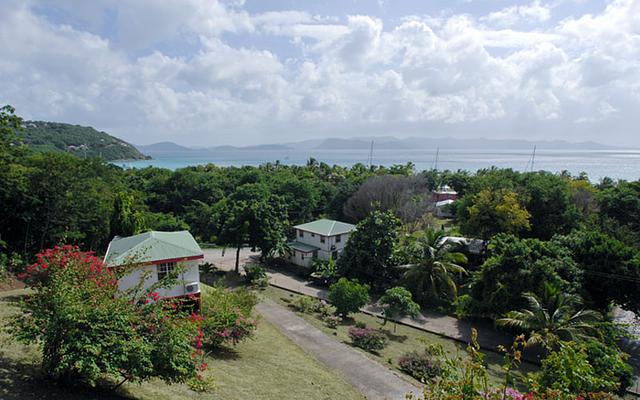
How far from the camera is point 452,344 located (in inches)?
749

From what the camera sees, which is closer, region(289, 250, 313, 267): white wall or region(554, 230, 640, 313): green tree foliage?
region(554, 230, 640, 313): green tree foliage

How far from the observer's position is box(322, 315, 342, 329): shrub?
62.5 feet

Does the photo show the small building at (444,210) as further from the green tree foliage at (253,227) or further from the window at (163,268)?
the window at (163,268)

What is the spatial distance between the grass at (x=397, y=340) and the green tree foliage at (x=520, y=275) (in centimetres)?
259

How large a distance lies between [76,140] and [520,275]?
149 m

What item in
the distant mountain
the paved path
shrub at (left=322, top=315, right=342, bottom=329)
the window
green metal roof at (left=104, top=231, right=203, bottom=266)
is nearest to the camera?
the paved path

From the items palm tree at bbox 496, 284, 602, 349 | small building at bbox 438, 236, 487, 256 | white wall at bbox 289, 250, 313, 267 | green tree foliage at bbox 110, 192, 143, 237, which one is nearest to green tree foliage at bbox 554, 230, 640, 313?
palm tree at bbox 496, 284, 602, 349

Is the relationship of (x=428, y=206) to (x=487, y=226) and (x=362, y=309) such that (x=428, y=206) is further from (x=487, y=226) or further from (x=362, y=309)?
(x=362, y=309)

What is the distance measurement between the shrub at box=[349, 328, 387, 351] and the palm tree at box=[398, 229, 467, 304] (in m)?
7.82

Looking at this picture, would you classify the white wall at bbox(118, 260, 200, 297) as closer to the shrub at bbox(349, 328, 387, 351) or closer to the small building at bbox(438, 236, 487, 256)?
the shrub at bbox(349, 328, 387, 351)

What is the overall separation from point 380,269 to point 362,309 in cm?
366

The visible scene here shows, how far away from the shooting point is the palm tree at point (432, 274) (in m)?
24.2

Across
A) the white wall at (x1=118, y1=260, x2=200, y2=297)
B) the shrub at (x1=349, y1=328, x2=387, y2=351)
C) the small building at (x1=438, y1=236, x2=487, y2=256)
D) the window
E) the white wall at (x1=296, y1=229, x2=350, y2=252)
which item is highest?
the window

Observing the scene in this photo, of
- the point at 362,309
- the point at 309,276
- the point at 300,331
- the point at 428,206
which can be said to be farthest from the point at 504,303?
the point at 428,206
